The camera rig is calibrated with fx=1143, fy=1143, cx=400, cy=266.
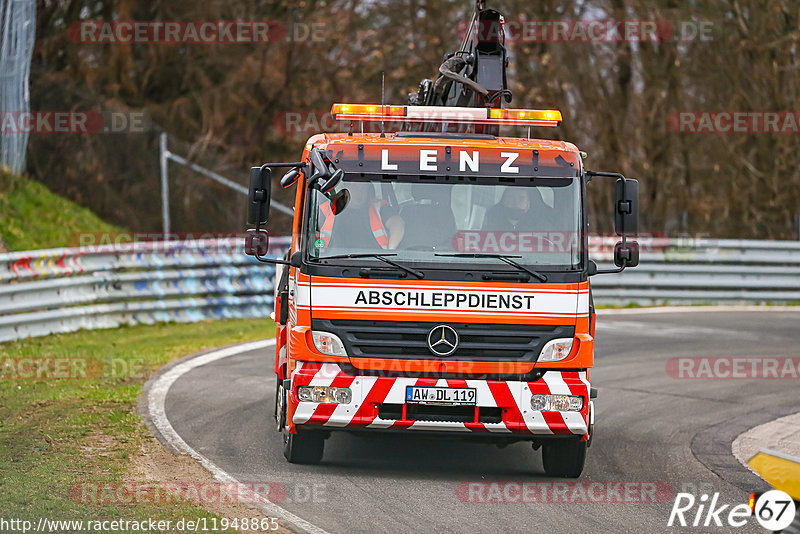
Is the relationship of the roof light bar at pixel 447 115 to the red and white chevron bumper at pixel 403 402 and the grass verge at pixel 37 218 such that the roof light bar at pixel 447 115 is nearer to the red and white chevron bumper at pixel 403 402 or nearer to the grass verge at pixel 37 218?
the red and white chevron bumper at pixel 403 402

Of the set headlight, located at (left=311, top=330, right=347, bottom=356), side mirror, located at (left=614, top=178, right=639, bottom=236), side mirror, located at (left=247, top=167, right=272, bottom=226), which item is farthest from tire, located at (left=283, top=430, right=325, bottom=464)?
side mirror, located at (left=614, top=178, right=639, bottom=236)

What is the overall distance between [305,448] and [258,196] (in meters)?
1.95

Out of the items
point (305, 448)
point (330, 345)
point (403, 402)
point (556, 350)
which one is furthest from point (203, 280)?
point (556, 350)

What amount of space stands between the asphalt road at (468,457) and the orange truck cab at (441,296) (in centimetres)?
44

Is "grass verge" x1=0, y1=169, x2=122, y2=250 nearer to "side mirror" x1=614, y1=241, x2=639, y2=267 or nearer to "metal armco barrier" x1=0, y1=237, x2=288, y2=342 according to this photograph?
"metal armco barrier" x1=0, y1=237, x2=288, y2=342

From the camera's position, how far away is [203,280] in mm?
18609

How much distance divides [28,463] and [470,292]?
3.38m

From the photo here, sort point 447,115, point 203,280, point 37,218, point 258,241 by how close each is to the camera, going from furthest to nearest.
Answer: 1. point 37,218
2. point 203,280
3. point 447,115
4. point 258,241

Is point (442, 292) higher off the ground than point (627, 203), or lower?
lower

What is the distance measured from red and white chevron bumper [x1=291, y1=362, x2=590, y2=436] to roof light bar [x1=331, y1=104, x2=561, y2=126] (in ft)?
7.42

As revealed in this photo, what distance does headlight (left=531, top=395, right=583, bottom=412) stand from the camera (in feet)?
27.1

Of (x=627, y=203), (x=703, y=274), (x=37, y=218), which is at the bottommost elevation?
(x=703, y=274)

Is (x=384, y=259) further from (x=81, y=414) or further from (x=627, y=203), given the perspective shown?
(x=81, y=414)

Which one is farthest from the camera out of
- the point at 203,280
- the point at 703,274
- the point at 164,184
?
the point at 703,274
